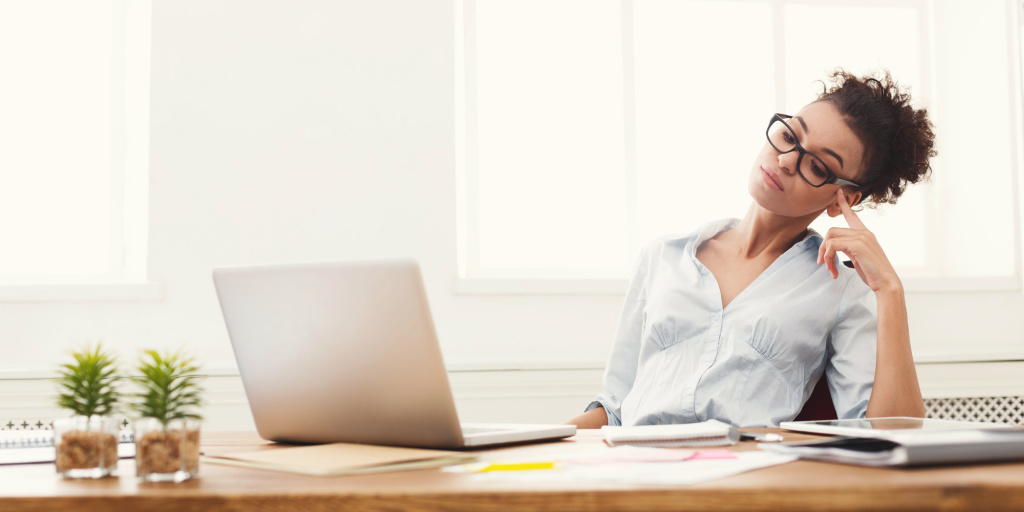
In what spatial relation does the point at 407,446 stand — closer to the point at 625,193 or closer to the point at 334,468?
the point at 334,468

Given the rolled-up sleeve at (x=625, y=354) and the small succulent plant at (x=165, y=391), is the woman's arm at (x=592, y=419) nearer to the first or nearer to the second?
the rolled-up sleeve at (x=625, y=354)

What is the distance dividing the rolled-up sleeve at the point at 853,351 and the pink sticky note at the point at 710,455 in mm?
659

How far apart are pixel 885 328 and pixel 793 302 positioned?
159 mm

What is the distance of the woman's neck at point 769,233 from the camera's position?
1587 millimetres

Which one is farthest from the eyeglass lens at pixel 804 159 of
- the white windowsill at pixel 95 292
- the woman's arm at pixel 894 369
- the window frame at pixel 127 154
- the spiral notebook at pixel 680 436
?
the window frame at pixel 127 154

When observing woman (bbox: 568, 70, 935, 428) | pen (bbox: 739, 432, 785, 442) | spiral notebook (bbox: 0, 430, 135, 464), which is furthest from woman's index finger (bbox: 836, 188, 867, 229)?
spiral notebook (bbox: 0, 430, 135, 464)

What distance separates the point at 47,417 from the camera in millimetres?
2203

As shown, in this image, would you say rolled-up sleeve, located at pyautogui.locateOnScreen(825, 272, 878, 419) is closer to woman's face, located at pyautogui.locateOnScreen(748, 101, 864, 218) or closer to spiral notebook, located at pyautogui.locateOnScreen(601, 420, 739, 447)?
woman's face, located at pyautogui.locateOnScreen(748, 101, 864, 218)

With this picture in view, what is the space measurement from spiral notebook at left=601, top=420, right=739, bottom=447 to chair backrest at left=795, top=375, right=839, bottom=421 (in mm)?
656

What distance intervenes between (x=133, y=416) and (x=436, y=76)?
6.15 feet

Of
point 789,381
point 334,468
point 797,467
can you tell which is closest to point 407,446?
point 334,468

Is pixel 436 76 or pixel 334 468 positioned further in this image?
pixel 436 76

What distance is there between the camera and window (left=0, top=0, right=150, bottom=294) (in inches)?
96.9

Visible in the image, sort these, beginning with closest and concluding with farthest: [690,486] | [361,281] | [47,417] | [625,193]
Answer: [690,486] → [361,281] → [47,417] → [625,193]
